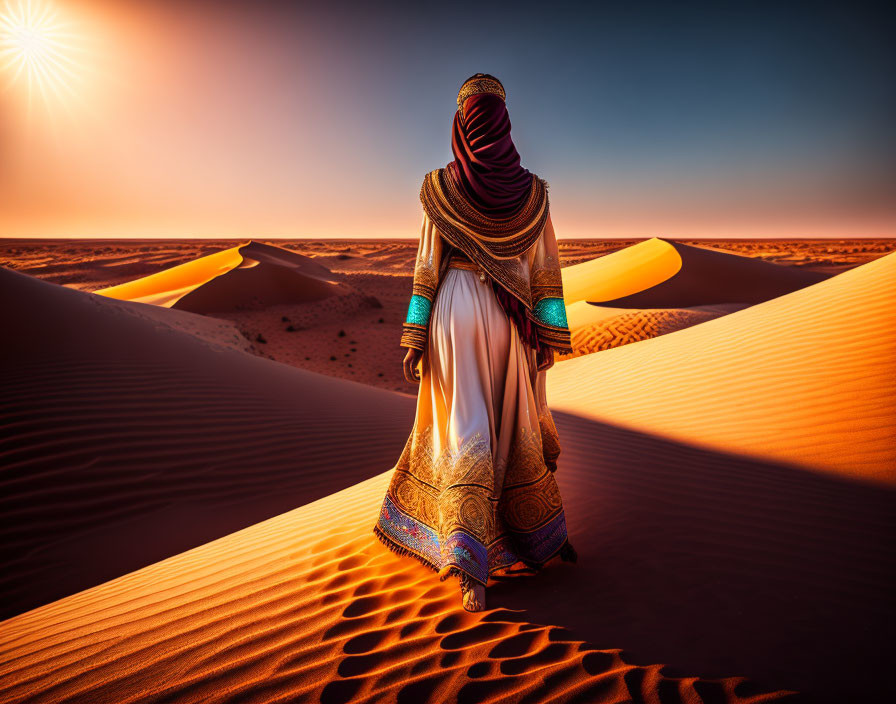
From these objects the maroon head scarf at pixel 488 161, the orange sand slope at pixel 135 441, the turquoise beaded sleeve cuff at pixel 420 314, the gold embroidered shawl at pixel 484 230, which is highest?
the maroon head scarf at pixel 488 161

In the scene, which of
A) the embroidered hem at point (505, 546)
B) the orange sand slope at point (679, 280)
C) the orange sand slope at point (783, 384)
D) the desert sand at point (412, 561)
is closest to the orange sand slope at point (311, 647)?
the desert sand at point (412, 561)

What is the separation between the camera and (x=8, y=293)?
7168 mm

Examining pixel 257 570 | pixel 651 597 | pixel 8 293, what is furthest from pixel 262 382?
pixel 651 597

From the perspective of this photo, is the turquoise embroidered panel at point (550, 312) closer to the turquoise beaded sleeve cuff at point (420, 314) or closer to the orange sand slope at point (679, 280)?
the turquoise beaded sleeve cuff at point (420, 314)

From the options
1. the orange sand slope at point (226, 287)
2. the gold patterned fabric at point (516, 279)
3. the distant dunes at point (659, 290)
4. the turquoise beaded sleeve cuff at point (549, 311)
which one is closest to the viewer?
the gold patterned fabric at point (516, 279)

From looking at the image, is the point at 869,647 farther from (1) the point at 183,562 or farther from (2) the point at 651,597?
(1) the point at 183,562

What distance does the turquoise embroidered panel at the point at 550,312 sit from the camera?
9.14 ft

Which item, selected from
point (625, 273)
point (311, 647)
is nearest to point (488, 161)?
point (311, 647)

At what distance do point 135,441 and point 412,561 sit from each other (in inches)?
159

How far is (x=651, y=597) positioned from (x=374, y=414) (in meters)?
5.56

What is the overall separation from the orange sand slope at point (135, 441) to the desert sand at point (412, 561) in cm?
3

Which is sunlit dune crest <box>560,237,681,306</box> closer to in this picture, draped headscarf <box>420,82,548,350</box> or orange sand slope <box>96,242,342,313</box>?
orange sand slope <box>96,242,342,313</box>

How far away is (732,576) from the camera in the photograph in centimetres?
262

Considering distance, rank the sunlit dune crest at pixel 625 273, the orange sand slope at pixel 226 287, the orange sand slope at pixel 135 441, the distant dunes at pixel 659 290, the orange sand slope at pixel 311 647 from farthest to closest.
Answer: the orange sand slope at pixel 226 287, the sunlit dune crest at pixel 625 273, the distant dunes at pixel 659 290, the orange sand slope at pixel 135 441, the orange sand slope at pixel 311 647
